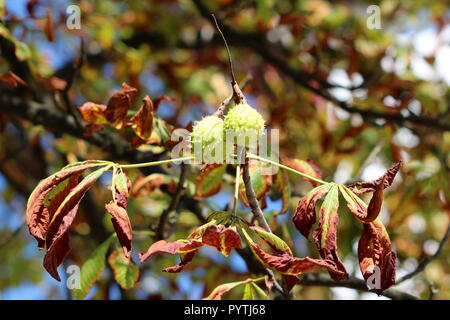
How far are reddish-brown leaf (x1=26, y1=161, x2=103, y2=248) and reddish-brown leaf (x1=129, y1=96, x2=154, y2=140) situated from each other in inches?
11.2

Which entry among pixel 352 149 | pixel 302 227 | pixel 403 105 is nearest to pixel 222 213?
pixel 302 227

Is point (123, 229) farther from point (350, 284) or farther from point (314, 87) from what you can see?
point (314, 87)

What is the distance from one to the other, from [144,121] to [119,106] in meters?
0.09

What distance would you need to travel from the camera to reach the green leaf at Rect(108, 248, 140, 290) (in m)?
1.64

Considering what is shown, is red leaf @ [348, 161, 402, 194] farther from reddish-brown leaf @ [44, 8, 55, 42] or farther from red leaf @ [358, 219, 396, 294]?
reddish-brown leaf @ [44, 8, 55, 42]

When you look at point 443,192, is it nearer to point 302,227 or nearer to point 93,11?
point 302,227

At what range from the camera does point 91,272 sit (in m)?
1.64

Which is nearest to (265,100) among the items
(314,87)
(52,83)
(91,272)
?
(314,87)

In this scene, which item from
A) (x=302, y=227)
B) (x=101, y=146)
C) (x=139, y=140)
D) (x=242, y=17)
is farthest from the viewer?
(x=242, y=17)

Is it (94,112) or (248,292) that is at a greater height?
(94,112)

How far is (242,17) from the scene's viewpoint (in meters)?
3.34

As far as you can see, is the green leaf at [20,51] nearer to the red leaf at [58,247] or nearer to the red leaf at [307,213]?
the red leaf at [58,247]

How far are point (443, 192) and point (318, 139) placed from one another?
1.27 m

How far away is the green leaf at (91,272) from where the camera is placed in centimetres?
162
